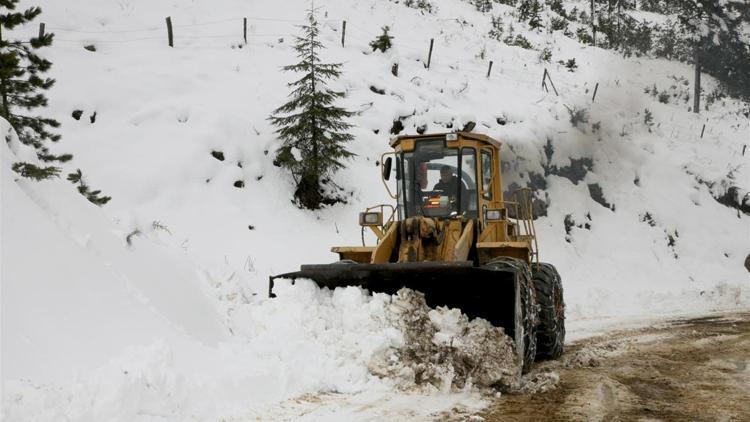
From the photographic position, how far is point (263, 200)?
15453mm

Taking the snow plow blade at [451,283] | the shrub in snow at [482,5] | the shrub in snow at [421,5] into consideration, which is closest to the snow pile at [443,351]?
the snow plow blade at [451,283]

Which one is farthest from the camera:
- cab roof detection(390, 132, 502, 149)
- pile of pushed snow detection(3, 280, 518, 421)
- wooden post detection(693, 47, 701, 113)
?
wooden post detection(693, 47, 701, 113)

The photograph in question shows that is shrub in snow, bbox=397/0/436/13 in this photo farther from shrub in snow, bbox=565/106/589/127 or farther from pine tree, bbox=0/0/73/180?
pine tree, bbox=0/0/73/180

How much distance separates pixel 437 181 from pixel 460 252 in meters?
1.38

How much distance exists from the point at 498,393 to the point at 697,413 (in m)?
1.53

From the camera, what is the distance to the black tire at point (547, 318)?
300 inches

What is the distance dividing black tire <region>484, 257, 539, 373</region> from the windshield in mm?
1252

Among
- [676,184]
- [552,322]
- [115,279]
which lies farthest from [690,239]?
[115,279]

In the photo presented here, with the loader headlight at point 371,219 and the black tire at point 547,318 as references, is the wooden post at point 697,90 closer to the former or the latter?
the black tire at point 547,318

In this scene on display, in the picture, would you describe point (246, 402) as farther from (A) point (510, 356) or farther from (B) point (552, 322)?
(B) point (552, 322)

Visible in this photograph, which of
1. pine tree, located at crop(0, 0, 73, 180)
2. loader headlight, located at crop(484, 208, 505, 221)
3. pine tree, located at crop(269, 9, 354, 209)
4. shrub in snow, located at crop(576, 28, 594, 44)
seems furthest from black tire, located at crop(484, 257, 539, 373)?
shrub in snow, located at crop(576, 28, 594, 44)

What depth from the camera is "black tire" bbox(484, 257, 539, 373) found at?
21.5 feet

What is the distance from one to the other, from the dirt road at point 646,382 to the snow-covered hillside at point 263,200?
0.70 m

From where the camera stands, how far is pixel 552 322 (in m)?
7.66
